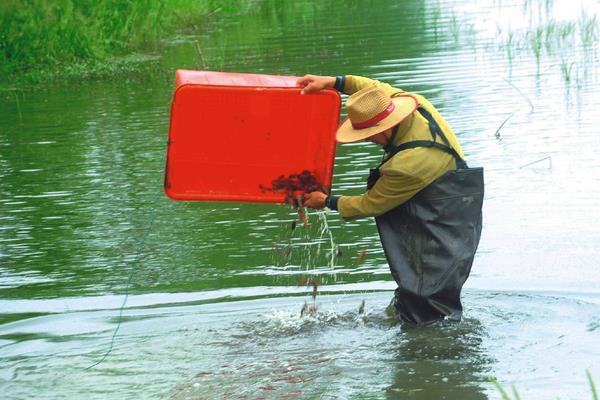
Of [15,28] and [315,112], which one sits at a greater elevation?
[315,112]

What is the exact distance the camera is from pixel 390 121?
19.1ft

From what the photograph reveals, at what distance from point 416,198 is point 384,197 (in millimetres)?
164

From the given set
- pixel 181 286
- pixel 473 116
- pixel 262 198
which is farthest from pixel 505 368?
pixel 473 116

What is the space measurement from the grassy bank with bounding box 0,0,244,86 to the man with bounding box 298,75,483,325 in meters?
10.9

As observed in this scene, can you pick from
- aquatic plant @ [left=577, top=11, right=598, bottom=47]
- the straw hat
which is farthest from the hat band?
aquatic plant @ [left=577, top=11, right=598, bottom=47]

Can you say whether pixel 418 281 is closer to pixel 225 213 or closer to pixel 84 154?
pixel 225 213

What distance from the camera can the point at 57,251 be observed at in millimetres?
8422

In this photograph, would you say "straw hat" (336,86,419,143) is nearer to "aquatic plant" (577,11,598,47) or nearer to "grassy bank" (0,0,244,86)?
"aquatic plant" (577,11,598,47)

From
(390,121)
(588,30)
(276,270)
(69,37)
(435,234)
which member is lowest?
(588,30)

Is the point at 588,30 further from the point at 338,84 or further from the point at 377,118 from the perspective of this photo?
the point at 377,118

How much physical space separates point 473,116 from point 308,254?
4.27 meters

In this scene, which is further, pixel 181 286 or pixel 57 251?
pixel 57 251

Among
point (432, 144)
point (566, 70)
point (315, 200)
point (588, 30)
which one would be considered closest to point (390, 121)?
point (432, 144)

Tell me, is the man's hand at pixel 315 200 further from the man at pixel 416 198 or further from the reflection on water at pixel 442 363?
the reflection on water at pixel 442 363
